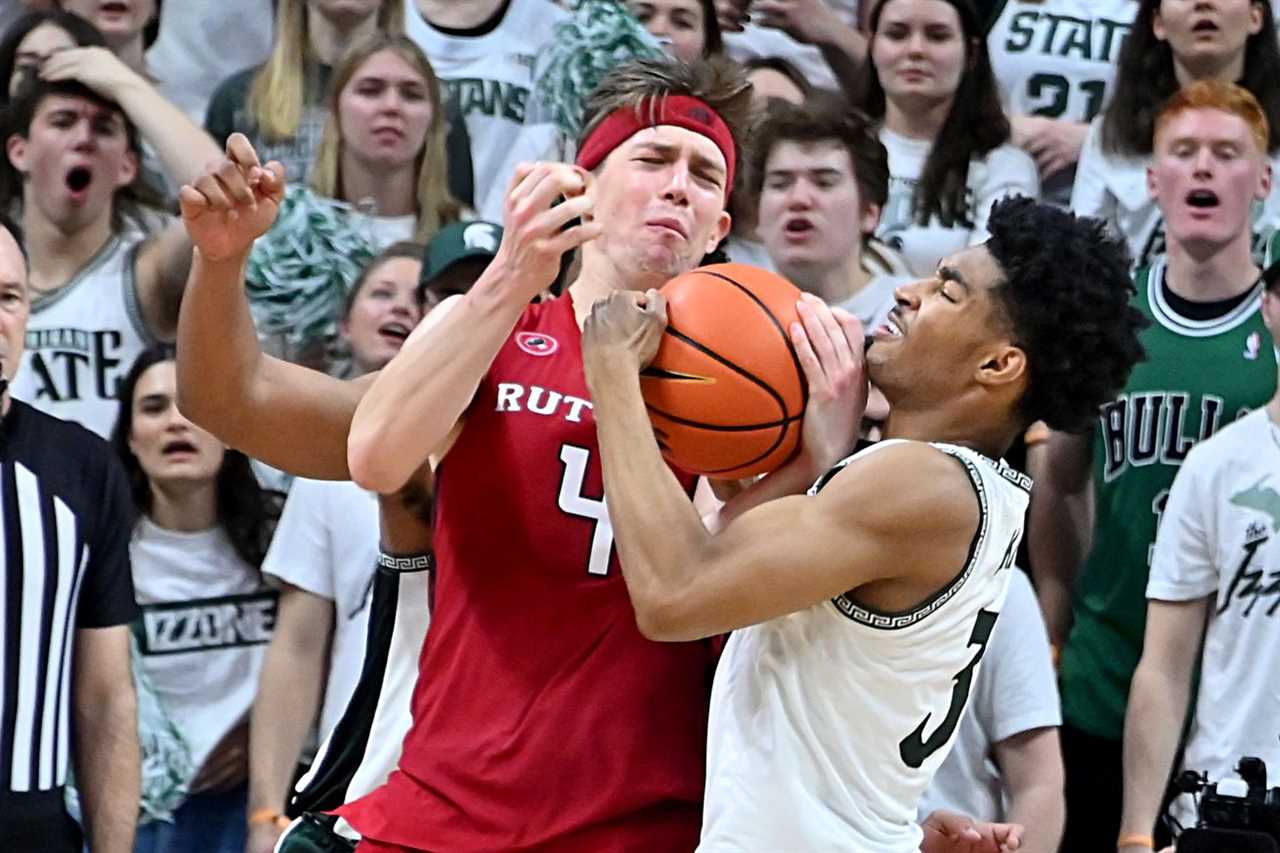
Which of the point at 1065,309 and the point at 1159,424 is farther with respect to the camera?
the point at 1159,424

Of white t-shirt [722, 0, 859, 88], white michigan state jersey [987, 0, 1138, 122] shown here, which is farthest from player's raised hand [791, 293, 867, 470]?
white michigan state jersey [987, 0, 1138, 122]

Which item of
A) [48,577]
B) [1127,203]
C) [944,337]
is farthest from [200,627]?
[1127,203]

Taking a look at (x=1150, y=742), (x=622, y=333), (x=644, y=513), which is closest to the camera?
(x=644, y=513)

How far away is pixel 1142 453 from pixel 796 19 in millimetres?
1999

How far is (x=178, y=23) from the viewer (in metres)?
6.40

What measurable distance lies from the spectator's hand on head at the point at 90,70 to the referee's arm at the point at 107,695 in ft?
4.99

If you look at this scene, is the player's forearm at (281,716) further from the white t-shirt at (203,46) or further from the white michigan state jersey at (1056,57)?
the white michigan state jersey at (1056,57)

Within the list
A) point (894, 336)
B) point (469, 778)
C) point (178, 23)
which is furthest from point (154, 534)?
point (894, 336)

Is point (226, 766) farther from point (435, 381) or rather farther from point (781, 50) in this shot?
point (781, 50)

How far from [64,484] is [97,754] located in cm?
69

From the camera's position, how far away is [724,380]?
10.7 feet

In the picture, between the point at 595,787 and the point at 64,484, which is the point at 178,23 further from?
the point at 595,787

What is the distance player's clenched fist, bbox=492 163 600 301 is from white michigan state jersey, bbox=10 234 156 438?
2989 mm

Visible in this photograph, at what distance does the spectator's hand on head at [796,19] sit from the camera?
22.6ft
